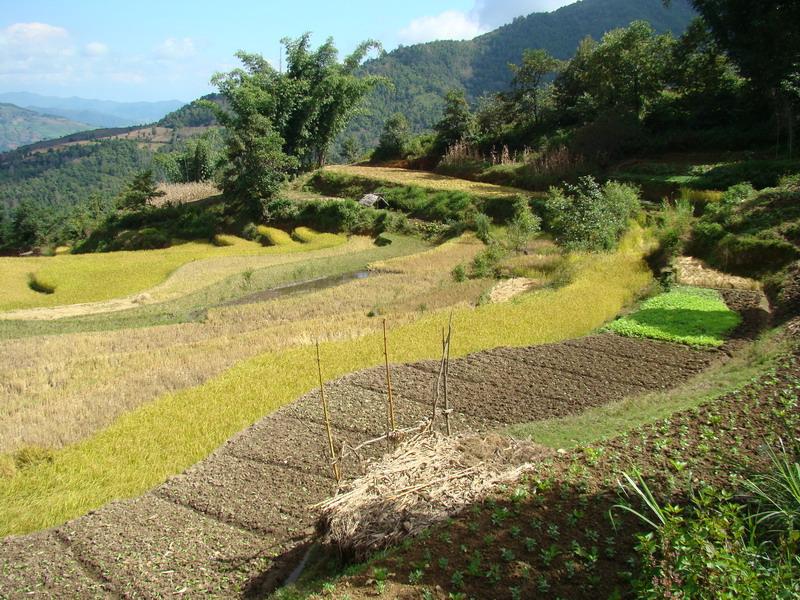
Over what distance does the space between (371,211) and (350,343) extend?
22.4 metres

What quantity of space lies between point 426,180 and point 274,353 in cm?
2704

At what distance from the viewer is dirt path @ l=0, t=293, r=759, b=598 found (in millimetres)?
6598

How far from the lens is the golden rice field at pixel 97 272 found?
79.8ft

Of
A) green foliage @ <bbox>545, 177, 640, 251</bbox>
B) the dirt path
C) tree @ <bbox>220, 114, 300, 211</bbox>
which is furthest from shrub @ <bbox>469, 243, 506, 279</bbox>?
tree @ <bbox>220, 114, 300, 211</bbox>

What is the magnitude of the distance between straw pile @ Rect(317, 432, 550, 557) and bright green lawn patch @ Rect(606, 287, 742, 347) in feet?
23.0

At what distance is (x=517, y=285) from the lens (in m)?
19.4

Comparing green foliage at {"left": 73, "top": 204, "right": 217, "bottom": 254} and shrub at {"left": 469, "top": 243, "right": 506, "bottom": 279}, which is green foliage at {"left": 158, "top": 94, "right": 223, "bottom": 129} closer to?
green foliage at {"left": 73, "top": 204, "right": 217, "bottom": 254}

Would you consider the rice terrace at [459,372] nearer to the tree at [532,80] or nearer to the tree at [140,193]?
the tree at [532,80]

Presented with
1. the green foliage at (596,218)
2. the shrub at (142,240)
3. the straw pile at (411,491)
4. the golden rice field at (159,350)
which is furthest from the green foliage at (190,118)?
the straw pile at (411,491)

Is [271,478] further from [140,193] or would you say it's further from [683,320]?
[140,193]

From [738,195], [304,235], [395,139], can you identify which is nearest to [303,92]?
[395,139]

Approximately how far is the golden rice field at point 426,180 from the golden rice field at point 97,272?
7.21 meters

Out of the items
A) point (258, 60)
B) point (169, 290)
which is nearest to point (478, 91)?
point (258, 60)

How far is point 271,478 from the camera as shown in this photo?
331 inches
